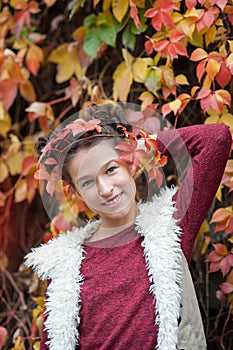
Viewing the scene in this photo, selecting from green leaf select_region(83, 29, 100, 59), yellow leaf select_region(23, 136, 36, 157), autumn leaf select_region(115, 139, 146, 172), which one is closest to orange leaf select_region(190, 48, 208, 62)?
autumn leaf select_region(115, 139, 146, 172)

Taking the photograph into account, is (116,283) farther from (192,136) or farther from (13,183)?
(13,183)

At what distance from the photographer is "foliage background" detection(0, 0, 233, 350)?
4.89 ft

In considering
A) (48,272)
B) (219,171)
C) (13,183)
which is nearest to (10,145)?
(13,183)

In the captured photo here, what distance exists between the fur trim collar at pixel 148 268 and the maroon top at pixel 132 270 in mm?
18

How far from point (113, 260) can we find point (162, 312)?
153 millimetres

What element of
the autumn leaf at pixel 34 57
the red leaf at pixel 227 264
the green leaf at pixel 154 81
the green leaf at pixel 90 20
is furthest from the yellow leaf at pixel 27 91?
the red leaf at pixel 227 264

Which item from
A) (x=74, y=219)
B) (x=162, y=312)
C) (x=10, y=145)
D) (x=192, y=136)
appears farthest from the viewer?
(x=10, y=145)

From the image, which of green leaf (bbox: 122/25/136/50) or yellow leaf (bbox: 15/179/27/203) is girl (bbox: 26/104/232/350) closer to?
green leaf (bbox: 122/25/136/50)

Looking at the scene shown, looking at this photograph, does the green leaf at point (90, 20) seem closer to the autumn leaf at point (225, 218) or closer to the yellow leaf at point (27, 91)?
the yellow leaf at point (27, 91)

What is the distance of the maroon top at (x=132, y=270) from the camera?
3.94 feet

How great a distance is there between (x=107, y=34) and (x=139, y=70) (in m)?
0.19

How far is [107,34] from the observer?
69.5 inches

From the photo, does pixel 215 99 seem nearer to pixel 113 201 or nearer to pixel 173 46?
pixel 173 46

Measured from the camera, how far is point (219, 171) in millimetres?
1272
